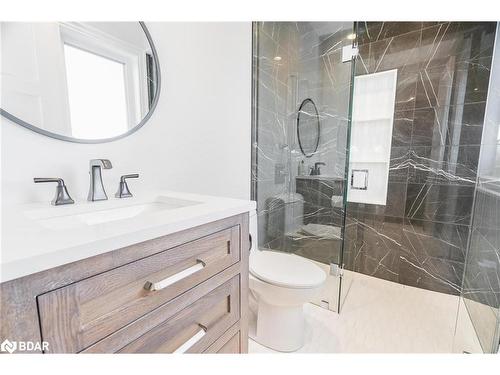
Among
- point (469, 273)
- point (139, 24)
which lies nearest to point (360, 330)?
point (469, 273)

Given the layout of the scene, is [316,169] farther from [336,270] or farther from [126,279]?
[126,279]

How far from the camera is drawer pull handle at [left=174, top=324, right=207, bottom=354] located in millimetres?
628

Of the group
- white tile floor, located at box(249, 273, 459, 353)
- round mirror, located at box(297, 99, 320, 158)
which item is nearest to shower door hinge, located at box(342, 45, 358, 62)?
round mirror, located at box(297, 99, 320, 158)

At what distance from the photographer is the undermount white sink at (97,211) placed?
0.71 metres

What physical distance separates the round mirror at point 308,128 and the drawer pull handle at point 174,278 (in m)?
1.72

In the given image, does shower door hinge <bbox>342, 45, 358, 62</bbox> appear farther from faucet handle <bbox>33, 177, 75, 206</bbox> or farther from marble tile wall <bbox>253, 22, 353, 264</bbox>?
faucet handle <bbox>33, 177, 75, 206</bbox>

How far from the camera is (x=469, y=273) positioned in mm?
1668

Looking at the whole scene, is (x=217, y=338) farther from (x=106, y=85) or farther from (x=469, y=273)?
(x=469, y=273)

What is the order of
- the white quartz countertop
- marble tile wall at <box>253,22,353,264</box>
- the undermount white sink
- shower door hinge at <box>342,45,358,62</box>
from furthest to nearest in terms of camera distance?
1. marble tile wall at <box>253,22,353,264</box>
2. shower door hinge at <box>342,45,358,62</box>
3. the undermount white sink
4. the white quartz countertop

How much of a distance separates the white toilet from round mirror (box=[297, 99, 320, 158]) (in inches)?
42.8

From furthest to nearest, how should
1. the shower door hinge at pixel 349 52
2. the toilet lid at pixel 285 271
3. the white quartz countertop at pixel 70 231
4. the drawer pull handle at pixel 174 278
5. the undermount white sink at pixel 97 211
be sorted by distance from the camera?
the shower door hinge at pixel 349 52 < the toilet lid at pixel 285 271 < the undermount white sink at pixel 97 211 < the drawer pull handle at pixel 174 278 < the white quartz countertop at pixel 70 231

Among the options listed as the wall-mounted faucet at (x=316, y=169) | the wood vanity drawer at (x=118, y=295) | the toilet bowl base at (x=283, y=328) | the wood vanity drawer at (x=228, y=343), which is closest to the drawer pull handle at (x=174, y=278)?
the wood vanity drawer at (x=118, y=295)

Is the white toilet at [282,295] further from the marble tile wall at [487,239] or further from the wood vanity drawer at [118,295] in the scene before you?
the marble tile wall at [487,239]

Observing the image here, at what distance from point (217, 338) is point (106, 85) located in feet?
3.50
